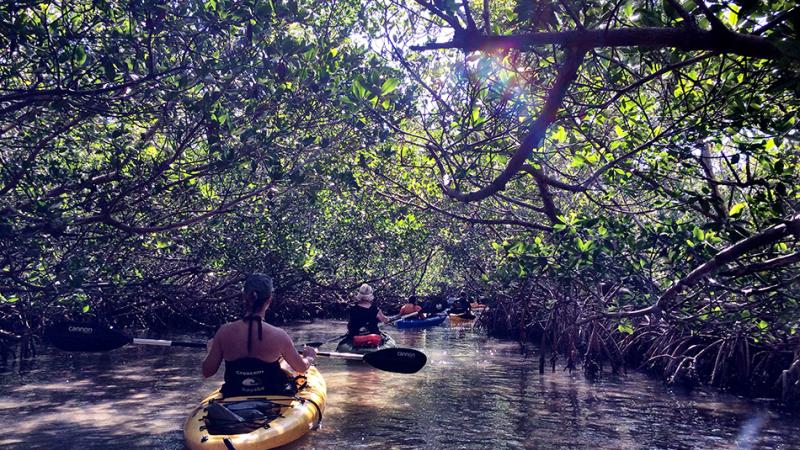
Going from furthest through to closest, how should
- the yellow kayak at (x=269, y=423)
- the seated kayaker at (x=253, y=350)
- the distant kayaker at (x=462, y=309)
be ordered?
the distant kayaker at (x=462, y=309) → the seated kayaker at (x=253, y=350) → the yellow kayak at (x=269, y=423)

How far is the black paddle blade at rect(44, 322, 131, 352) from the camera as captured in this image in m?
7.44

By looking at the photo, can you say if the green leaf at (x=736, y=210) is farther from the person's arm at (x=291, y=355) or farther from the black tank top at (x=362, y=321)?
the black tank top at (x=362, y=321)

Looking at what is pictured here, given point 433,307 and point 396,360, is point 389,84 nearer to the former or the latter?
point 396,360

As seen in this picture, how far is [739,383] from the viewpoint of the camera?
9.37 meters

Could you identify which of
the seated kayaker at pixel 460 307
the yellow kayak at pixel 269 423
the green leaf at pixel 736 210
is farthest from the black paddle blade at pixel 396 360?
the seated kayaker at pixel 460 307

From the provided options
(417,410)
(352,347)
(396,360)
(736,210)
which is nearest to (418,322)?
(352,347)

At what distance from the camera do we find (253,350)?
6008 mm

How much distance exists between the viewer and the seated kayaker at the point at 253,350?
5.82 metres

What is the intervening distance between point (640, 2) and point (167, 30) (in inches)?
147

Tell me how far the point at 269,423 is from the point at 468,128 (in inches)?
117

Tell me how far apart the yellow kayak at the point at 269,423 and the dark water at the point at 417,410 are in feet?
1.08

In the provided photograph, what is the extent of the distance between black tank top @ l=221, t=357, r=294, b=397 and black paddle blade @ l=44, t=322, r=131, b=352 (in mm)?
2162

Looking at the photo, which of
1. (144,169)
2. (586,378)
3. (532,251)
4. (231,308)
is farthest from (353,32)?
(231,308)

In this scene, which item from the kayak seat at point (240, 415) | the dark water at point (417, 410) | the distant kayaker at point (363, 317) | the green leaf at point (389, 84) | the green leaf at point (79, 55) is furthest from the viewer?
the distant kayaker at point (363, 317)
